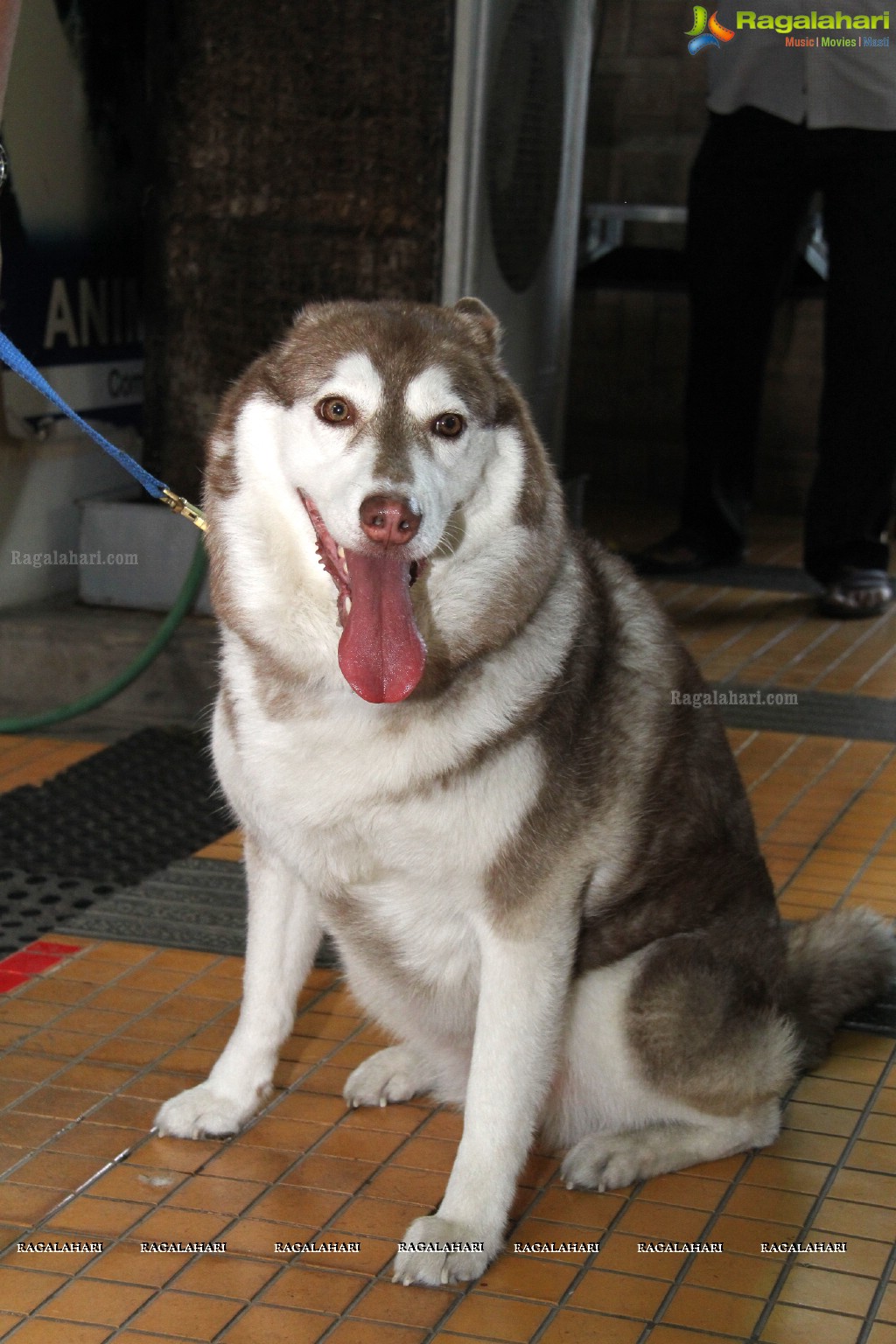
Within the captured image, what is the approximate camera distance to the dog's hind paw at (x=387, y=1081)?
254 centimetres

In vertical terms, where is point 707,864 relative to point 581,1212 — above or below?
above

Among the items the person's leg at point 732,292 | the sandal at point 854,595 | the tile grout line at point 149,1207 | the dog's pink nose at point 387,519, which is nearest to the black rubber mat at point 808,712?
the sandal at point 854,595

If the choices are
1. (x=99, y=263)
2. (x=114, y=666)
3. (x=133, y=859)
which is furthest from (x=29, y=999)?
(x=99, y=263)

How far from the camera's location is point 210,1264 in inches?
81.5

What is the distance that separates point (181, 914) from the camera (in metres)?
3.23

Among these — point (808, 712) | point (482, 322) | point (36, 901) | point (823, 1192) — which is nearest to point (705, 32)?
point (808, 712)

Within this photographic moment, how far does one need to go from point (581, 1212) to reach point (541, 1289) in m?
0.21

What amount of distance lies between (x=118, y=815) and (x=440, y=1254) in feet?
6.41

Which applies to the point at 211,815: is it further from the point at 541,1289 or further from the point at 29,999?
the point at 541,1289

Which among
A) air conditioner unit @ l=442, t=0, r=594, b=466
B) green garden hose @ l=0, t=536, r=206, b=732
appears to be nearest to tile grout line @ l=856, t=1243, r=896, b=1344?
green garden hose @ l=0, t=536, r=206, b=732

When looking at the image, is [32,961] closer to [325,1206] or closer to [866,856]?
[325,1206]

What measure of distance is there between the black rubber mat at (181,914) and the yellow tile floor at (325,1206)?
0.21ft

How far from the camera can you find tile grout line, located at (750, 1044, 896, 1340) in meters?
2.01

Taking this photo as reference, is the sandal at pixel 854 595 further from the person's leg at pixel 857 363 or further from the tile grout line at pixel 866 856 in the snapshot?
the tile grout line at pixel 866 856
